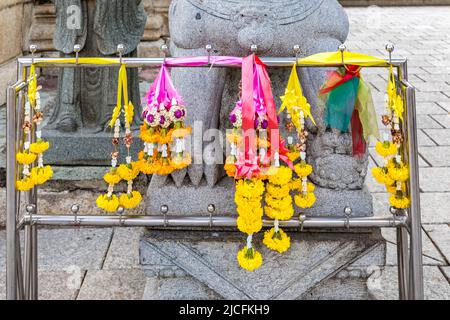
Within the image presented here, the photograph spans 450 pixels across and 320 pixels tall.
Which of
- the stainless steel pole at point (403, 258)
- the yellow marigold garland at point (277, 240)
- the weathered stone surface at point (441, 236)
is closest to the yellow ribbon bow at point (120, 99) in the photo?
the yellow marigold garland at point (277, 240)

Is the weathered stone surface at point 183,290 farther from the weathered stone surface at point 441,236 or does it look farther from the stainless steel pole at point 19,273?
the weathered stone surface at point 441,236

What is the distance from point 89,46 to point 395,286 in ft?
7.78

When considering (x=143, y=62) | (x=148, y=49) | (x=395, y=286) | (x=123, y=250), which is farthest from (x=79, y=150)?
(x=148, y=49)

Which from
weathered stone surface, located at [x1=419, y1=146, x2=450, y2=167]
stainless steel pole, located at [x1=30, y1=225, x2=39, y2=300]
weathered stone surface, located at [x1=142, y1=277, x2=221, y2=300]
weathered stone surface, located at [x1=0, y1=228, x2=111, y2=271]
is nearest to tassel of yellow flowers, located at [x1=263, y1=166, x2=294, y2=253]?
weathered stone surface, located at [x1=142, y1=277, x2=221, y2=300]

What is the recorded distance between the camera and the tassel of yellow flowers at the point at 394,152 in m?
1.87

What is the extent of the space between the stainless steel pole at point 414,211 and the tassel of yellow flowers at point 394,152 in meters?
0.03

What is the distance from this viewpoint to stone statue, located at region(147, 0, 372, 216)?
86.5 inches

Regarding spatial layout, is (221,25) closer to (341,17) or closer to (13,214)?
(341,17)

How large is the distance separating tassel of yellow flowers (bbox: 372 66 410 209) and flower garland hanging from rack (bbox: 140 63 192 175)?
67 cm

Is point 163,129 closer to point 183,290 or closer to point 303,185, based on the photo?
point 303,185

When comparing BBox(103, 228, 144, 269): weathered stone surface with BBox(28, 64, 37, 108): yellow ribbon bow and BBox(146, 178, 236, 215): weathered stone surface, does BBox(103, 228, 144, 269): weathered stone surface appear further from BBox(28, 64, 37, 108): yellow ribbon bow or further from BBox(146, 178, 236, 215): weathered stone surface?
BBox(28, 64, 37, 108): yellow ribbon bow

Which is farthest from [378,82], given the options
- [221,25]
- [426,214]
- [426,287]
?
[221,25]

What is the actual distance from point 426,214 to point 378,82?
3.77 metres

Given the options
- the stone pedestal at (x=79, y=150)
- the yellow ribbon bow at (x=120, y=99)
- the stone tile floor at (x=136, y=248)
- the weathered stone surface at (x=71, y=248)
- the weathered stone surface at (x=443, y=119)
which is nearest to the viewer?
the yellow ribbon bow at (x=120, y=99)
